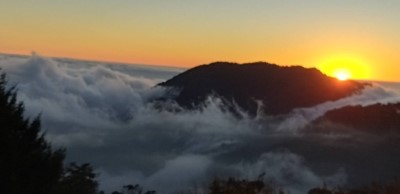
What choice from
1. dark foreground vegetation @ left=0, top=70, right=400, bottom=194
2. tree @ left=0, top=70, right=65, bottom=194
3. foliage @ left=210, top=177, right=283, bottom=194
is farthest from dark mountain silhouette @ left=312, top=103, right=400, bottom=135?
foliage @ left=210, top=177, right=283, bottom=194

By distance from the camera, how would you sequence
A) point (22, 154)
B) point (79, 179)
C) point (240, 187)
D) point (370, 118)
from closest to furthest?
1. point (240, 187)
2. point (22, 154)
3. point (79, 179)
4. point (370, 118)

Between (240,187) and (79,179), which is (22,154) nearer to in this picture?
(240,187)

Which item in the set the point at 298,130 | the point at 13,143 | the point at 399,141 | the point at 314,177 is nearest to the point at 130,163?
the point at 298,130

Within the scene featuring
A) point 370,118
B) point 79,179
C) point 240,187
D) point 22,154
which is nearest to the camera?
point 240,187

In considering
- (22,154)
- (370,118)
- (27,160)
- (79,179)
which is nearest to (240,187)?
(27,160)

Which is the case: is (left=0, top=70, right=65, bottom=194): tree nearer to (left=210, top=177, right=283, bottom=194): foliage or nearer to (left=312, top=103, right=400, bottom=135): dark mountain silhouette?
(left=210, top=177, right=283, bottom=194): foliage

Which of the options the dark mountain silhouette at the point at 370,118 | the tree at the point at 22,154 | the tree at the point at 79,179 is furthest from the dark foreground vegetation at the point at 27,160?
the dark mountain silhouette at the point at 370,118

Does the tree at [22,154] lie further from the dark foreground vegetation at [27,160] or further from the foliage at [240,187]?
the foliage at [240,187]

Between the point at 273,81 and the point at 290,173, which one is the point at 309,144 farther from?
the point at 273,81
